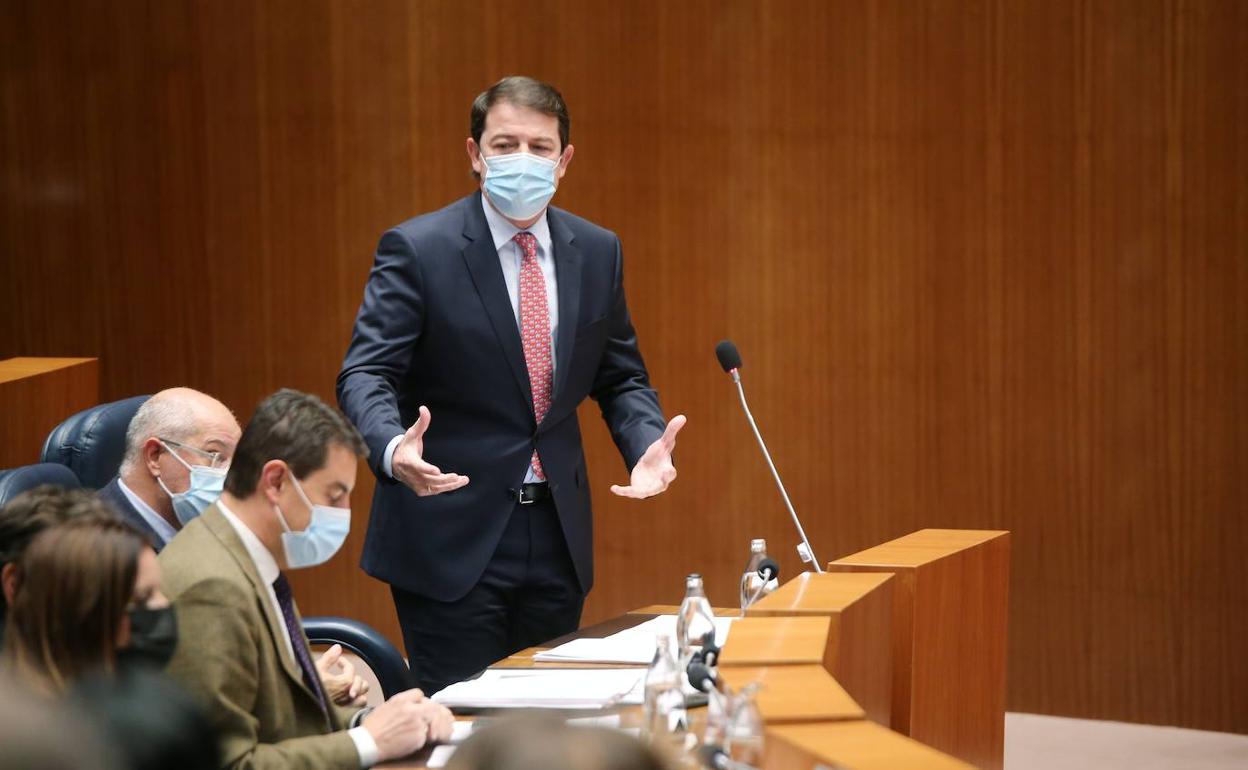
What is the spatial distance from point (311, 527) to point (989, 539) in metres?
1.35

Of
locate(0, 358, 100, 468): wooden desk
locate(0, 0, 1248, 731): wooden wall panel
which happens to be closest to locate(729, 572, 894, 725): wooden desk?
locate(0, 358, 100, 468): wooden desk

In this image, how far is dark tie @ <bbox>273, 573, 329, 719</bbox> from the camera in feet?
6.82

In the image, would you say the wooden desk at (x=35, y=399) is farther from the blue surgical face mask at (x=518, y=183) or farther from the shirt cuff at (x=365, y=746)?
the shirt cuff at (x=365, y=746)

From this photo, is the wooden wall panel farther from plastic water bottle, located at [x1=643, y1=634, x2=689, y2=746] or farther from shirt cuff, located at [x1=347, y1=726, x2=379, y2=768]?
shirt cuff, located at [x1=347, y1=726, x2=379, y2=768]

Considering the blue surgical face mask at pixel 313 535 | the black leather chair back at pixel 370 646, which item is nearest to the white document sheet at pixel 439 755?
the blue surgical face mask at pixel 313 535

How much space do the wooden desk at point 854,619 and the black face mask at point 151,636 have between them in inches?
32.0

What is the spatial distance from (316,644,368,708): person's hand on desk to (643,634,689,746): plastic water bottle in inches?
24.2

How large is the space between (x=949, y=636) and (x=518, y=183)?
112cm

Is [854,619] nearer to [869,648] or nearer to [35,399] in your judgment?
[869,648]

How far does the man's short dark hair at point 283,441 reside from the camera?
2.09 meters

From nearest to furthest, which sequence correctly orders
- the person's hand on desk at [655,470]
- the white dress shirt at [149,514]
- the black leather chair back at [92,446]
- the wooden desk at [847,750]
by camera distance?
1. the wooden desk at [847,750]
2. the person's hand on desk at [655,470]
3. the white dress shirt at [149,514]
4. the black leather chair back at [92,446]

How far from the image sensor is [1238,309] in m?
4.43

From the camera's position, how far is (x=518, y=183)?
9.52ft

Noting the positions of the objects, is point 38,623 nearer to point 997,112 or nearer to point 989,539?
point 989,539
